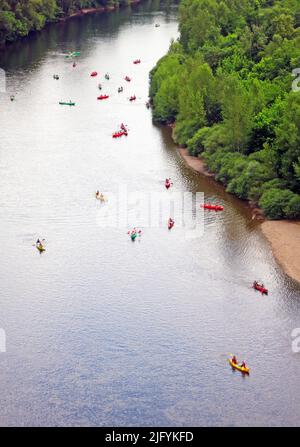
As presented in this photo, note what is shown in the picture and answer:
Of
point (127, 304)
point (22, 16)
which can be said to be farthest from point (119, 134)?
point (22, 16)

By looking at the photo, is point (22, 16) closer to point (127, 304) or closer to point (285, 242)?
point (285, 242)

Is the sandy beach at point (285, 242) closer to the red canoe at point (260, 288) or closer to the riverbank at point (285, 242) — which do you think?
the riverbank at point (285, 242)

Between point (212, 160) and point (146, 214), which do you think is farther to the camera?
point (212, 160)

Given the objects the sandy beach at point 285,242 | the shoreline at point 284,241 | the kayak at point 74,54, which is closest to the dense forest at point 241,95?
the shoreline at point 284,241

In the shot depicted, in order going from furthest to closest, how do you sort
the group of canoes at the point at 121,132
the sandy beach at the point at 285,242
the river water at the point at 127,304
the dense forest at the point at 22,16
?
the dense forest at the point at 22,16, the group of canoes at the point at 121,132, the sandy beach at the point at 285,242, the river water at the point at 127,304

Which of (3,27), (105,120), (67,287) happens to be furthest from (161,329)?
(3,27)
